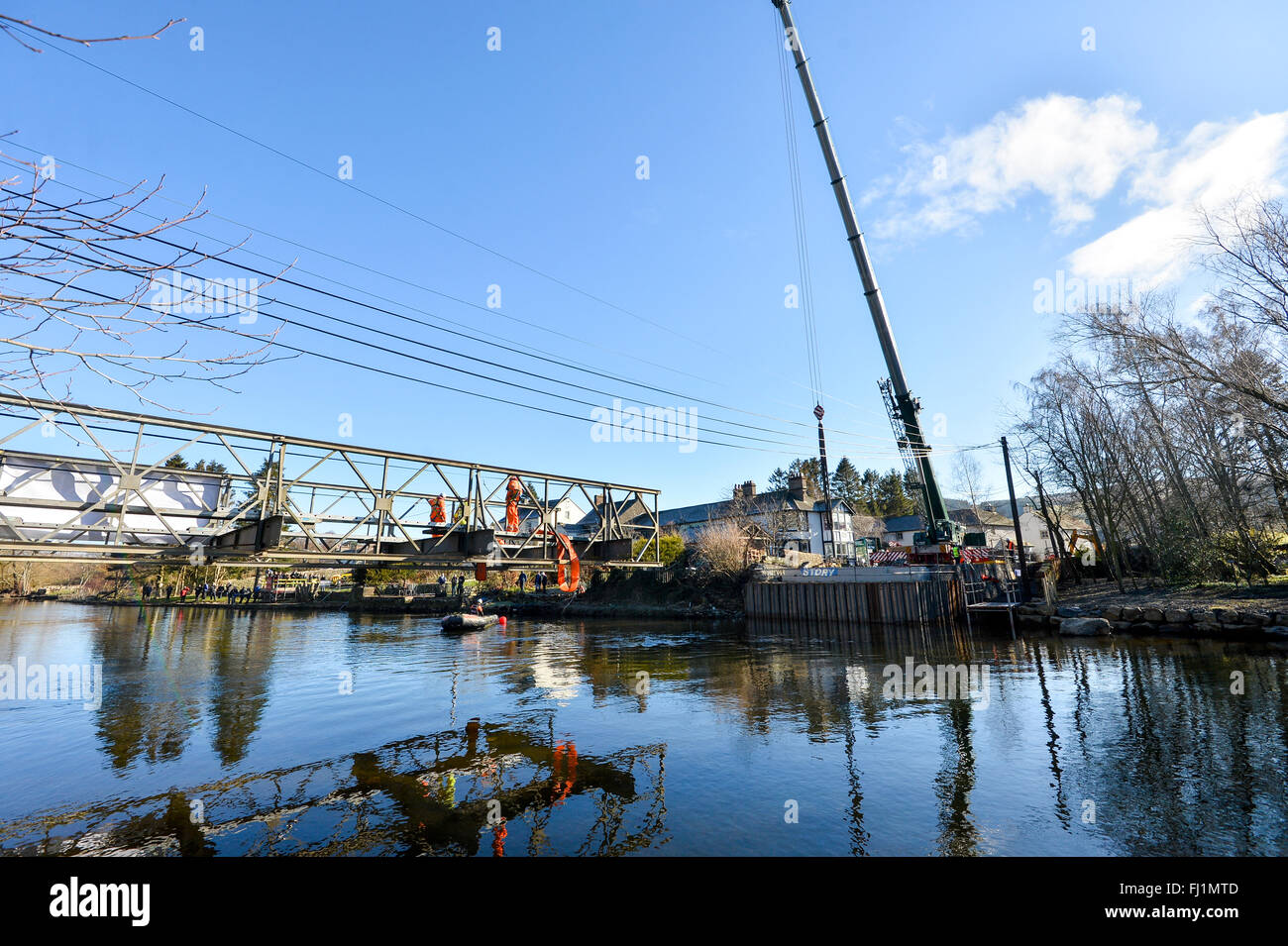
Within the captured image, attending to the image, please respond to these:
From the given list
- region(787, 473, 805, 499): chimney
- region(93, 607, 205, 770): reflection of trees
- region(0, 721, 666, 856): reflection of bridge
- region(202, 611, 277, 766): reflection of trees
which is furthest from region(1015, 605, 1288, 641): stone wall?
region(787, 473, 805, 499): chimney

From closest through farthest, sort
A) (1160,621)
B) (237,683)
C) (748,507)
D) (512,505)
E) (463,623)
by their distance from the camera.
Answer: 1. (512,505)
2. (237,683)
3. (1160,621)
4. (463,623)
5. (748,507)

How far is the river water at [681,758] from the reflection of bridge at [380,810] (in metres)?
0.06

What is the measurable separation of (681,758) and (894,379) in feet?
101

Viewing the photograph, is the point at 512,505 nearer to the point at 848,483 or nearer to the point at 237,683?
the point at 237,683

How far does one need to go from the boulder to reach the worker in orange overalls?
33.7 meters

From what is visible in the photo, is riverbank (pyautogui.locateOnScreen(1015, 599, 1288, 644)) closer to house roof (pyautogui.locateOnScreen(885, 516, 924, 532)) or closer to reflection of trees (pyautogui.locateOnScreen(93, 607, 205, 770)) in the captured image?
reflection of trees (pyautogui.locateOnScreen(93, 607, 205, 770))

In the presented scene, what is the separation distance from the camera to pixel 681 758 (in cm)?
1409

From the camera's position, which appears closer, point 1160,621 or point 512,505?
point 512,505

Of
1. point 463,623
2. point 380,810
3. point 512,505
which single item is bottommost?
point 463,623

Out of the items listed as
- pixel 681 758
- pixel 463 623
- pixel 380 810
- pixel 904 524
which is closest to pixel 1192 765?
pixel 681 758

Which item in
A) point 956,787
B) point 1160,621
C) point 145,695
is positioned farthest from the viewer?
point 1160,621

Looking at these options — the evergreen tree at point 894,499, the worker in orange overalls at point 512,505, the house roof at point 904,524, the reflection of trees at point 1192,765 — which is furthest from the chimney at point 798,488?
the worker in orange overalls at point 512,505

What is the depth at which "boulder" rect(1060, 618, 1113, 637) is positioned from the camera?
3238 centimetres
